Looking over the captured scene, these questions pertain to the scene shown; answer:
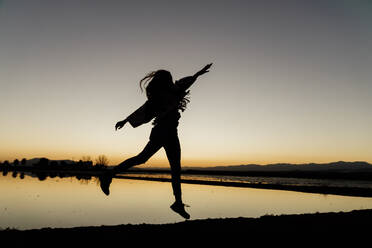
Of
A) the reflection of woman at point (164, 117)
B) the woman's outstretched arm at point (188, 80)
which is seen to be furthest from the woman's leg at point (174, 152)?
the woman's outstretched arm at point (188, 80)

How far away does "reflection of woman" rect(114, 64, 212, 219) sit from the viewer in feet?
19.1

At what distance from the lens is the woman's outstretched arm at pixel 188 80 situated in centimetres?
587

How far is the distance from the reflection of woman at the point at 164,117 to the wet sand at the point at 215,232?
59cm

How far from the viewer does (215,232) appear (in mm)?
5895

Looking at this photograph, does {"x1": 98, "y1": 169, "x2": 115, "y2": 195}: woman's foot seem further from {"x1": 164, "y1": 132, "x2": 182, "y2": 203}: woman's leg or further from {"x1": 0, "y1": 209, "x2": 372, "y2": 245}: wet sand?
{"x1": 164, "y1": 132, "x2": 182, "y2": 203}: woman's leg

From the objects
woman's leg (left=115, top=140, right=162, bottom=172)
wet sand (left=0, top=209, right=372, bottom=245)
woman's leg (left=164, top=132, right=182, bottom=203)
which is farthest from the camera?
woman's leg (left=164, top=132, right=182, bottom=203)

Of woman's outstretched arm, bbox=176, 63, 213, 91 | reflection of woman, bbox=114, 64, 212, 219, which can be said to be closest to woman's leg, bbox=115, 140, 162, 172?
reflection of woman, bbox=114, 64, 212, 219

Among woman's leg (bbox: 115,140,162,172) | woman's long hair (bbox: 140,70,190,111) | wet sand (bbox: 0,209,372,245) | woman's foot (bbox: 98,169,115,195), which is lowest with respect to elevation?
wet sand (bbox: 0,209,372,245)

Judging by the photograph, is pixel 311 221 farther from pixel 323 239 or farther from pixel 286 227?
pixel 323 239

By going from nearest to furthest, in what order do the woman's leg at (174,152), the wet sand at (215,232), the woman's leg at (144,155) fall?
the wet sand at (215,232) → the woman's leg at (144,155) → the woman's leg at (174,152)

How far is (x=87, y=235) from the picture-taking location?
5.78m

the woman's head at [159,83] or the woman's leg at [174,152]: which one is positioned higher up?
the woman's head at [159,83]

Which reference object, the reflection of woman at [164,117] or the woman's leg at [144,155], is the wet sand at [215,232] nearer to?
the reflection of woman at [164,117]

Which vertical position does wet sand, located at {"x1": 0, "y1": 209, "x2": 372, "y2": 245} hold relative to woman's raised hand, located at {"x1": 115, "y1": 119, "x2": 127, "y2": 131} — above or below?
below
